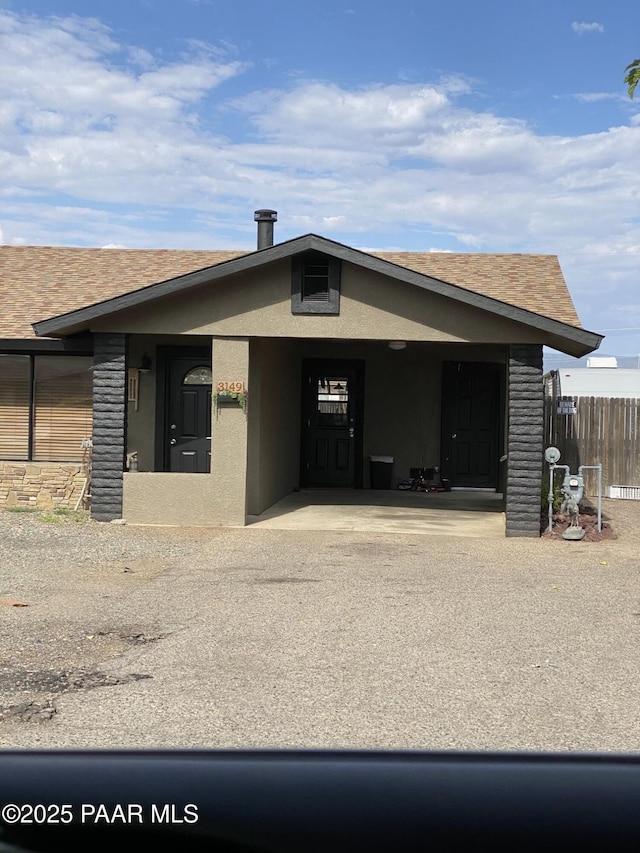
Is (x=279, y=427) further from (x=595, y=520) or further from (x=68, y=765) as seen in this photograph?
(x=68, y=765)

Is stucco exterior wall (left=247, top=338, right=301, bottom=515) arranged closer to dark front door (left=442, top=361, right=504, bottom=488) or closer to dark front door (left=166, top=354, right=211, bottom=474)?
dark front door (left=166, top=354, right=211, bottom=474)

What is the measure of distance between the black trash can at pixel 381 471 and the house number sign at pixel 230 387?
19.6 ft

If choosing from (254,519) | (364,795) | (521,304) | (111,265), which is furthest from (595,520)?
(364,795)

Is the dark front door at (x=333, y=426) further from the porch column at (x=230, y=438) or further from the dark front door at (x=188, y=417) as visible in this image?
the porch column at (x=230, y=438)

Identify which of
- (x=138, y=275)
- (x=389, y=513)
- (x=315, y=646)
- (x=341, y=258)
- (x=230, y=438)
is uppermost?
(x=138, y=275)

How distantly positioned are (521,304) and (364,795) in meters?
14.9

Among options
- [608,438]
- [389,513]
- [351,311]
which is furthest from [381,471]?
[351,311]

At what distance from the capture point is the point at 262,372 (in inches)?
543

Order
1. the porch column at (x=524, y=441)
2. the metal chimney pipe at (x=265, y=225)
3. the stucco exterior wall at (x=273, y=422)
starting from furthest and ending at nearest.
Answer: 1. the metal chimney pipe at (x=265, y=225)
2. the stucco exterior wall at (x=273, y=422)
3. the porch column at (x=524, y=441)

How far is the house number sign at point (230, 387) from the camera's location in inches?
503

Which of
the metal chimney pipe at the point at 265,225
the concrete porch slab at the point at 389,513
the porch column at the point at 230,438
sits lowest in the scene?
the concrete porch slab at the point at 389,513

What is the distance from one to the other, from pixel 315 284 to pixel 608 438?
8.76 meters

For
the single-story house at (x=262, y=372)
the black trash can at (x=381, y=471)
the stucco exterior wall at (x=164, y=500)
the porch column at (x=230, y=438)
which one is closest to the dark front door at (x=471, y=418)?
the single-story house at (x=262, y=372)

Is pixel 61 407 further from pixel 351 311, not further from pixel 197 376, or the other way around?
pixel 351 311
